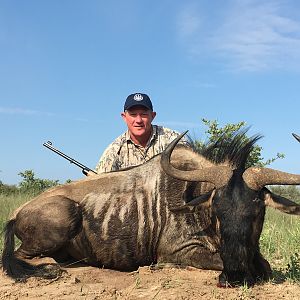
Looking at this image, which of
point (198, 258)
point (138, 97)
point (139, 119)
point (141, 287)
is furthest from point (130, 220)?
point (138, 97)

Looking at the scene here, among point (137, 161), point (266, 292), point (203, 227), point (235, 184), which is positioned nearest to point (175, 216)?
point (203, 227)

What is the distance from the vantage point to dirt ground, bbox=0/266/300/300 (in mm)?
3592

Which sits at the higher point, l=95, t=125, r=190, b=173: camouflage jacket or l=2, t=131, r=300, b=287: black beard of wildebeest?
l=95, t=125, r=190, b=173: camouflage jacket

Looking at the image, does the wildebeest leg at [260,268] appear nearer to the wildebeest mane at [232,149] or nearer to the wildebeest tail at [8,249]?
the wildebeest mane at [232,149]

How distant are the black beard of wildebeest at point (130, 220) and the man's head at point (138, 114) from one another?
1510 millimetres

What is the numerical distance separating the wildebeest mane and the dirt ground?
107 cm

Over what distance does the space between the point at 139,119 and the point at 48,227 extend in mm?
2290

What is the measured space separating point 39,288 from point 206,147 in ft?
7.05

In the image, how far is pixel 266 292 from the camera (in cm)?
370

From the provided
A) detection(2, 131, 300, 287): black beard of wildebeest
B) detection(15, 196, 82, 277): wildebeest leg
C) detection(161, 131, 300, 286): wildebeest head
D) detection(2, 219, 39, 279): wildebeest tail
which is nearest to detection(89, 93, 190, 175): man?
detection(2, 131, 300, 287): black beard of wildebeest

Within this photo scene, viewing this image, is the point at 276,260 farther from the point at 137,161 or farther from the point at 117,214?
the point at 137,161

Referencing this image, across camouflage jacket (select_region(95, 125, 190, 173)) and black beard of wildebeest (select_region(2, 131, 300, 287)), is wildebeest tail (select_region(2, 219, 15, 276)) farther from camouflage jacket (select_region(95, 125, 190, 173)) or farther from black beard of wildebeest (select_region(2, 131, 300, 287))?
camouflage jacket (select_region(95, 125, 190, 173))

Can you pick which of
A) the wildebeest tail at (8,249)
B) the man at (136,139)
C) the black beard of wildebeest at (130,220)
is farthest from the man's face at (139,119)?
the wildebeest tail at (8,249)

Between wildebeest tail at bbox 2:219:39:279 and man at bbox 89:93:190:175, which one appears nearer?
wildebeest tail at bbox 2:219:39:279
